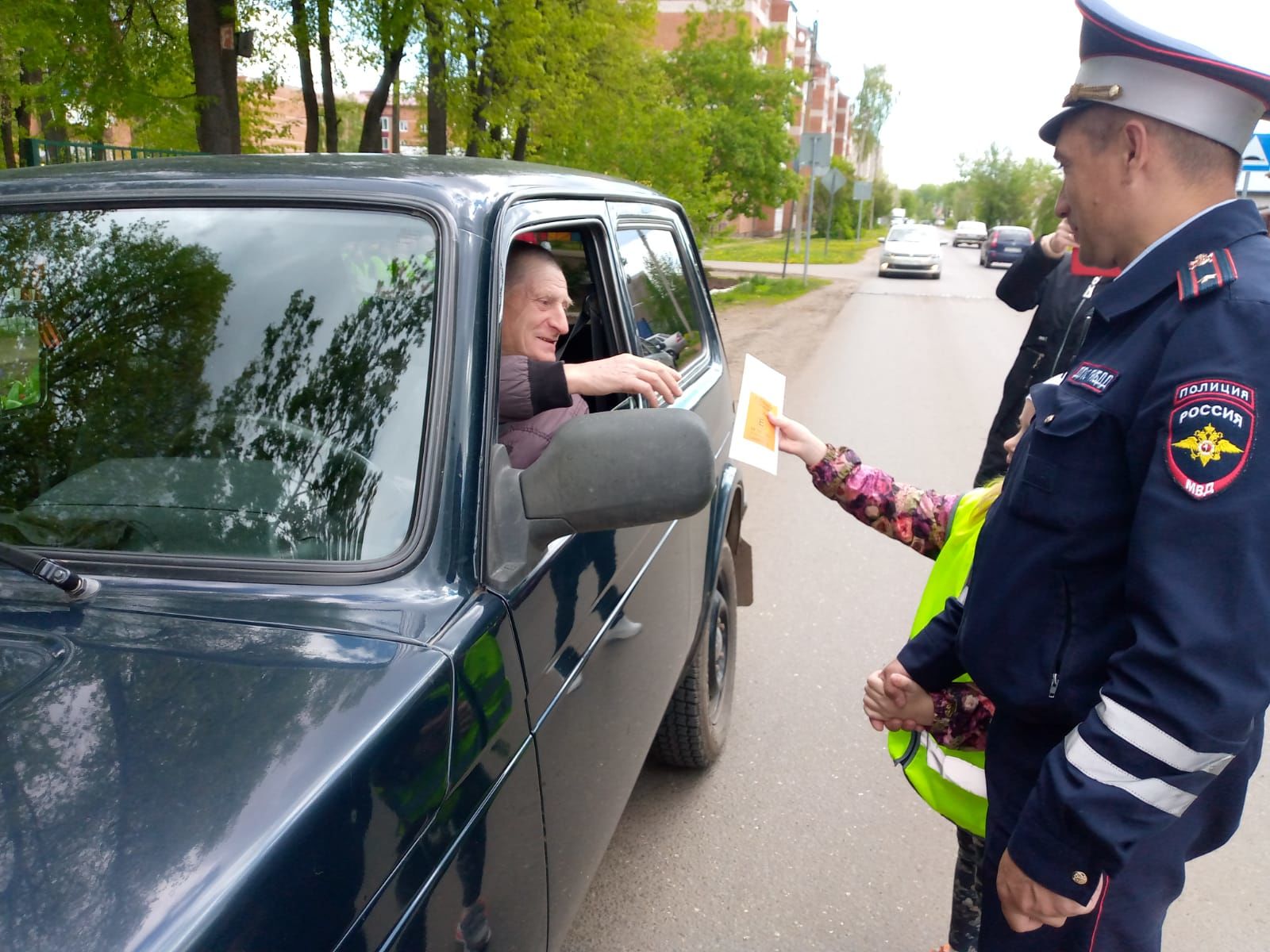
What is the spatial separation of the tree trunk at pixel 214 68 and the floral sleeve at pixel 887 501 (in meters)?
8.66

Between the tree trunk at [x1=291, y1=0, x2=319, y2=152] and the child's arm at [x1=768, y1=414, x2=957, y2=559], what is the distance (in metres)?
11.0

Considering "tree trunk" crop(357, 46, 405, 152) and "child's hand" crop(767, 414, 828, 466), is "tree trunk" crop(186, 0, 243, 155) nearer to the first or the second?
"tree trunk" crop(357, 46, 405, 152)

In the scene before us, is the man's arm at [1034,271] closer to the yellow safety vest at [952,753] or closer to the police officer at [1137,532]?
the yellow safety vest at [952,753]

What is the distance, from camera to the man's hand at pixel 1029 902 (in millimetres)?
1493

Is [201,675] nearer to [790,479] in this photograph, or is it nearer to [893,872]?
[893,872]

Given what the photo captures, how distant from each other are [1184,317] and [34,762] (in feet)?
5.15

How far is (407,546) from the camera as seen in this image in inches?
63.1

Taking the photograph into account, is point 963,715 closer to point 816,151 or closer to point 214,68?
point 214,68

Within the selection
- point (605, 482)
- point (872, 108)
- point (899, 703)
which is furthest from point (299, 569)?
point (872, 108)

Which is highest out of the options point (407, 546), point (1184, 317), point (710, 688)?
point (1184, 317)

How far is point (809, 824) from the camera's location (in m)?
3.30

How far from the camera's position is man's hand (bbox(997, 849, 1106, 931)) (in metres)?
1.49

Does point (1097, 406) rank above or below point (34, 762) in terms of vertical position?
above

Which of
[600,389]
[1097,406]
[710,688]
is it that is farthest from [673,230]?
[1097,406]
